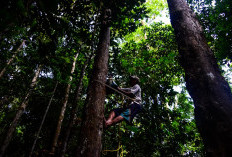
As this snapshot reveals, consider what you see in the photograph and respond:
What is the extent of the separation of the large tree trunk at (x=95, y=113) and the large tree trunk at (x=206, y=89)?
4.40ft

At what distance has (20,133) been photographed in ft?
38.6

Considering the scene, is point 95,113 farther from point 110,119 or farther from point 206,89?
point 206,89

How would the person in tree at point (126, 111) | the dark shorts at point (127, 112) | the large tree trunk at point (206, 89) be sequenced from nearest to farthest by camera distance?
the large tree trunk at point (206, 89), the person in tree at point (126, 111), the dark shorts at point (127, 112)

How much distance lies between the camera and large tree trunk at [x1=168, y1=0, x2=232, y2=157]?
4.50ft

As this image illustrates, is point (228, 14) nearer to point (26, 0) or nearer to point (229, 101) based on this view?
point (229, 101)

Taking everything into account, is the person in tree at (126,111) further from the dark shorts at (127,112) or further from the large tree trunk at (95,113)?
the large tree trunk at (95,113)

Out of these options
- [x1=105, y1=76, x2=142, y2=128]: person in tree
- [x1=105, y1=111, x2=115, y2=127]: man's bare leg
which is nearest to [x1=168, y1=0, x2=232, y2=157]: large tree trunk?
[x1=105, y1=76, x2=142, y2=128]: person in tree

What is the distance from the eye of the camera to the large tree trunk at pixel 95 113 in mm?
1888

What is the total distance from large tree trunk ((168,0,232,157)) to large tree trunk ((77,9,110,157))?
4.40 ft

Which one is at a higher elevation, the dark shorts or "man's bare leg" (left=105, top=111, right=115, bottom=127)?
the dark shorts

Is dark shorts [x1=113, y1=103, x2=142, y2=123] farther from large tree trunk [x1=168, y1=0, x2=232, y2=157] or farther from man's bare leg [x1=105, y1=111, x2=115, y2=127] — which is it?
large tree trunk [x1=168, y1=0, x2=232, y2=157]

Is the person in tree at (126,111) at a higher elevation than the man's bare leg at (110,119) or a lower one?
higher

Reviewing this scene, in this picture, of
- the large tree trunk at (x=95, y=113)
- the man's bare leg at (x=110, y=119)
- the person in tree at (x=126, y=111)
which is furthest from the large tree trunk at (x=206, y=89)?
the man's bare leg at (x=110, y=119)

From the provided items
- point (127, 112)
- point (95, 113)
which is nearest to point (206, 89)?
point (95, 113)
